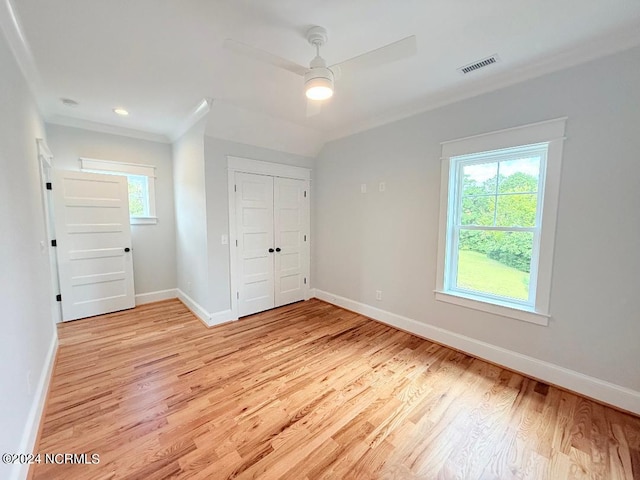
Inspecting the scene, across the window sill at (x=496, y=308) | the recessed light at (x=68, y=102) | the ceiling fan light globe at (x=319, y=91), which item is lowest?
the window sill at (x=496, y=308)

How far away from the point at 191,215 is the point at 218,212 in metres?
0.63

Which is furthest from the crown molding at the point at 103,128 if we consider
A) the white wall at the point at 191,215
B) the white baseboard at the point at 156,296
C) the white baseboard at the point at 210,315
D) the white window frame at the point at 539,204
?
the white window frame at the point at 539,204

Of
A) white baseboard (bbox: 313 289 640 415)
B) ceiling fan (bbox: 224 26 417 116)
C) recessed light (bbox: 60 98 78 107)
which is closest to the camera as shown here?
ceiling fan (bbox: 224 26 417 116)

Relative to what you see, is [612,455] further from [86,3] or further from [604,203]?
[86,3]

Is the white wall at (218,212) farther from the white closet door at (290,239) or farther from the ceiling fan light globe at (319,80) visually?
the ceiling fan light globe at (319,80)

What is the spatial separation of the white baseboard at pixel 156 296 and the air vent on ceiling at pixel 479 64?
4.97 meters

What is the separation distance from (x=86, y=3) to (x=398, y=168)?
9.66ft

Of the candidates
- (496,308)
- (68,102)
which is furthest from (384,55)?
(68,102)

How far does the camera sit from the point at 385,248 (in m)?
3.43

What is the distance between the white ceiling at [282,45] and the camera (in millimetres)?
1602

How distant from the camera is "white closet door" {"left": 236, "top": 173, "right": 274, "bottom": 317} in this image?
3605mm

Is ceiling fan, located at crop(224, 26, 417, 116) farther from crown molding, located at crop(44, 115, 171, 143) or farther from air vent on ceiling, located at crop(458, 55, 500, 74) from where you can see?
crown molding, located at crop(44, 115, 171, 143)

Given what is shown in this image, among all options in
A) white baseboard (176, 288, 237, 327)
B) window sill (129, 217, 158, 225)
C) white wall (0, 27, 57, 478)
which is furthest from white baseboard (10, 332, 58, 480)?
window sill (129, 217, 158, 225)

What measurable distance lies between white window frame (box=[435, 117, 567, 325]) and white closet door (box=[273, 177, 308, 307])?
7.11 feet
